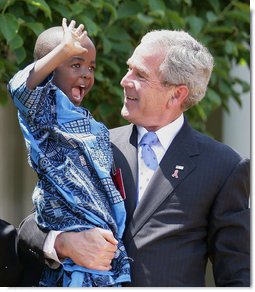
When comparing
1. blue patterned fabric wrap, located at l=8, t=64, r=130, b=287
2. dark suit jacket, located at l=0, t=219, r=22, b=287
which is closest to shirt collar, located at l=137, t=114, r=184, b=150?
blue patterned fabric wrap, located at l=8, t=64, r=130, b=287

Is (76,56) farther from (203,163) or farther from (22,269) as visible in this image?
(22,269)

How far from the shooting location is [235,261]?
307 cm

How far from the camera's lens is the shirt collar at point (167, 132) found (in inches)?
126

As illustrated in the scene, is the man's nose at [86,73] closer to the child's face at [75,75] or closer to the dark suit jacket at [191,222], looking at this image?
the child's face at [75,75]

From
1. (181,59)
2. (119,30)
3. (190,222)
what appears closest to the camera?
(190,222)

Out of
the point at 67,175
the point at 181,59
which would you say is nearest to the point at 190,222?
the point at 67,175

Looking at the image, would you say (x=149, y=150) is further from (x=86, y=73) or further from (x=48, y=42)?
(x=48, y=42)

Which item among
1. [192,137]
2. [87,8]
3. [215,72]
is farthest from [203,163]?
[215,72]

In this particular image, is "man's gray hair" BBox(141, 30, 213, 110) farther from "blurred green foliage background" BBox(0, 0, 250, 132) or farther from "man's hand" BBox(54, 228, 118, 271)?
"blurred green foliage background" BBox(0, 0, 250, 132)

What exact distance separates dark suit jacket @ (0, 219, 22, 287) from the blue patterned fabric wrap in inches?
8.4

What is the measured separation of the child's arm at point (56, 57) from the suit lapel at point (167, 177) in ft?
1.63

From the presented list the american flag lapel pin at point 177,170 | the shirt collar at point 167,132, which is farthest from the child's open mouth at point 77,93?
the american flag lapel pin at point 177,170

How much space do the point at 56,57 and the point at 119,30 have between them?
157 centimetres

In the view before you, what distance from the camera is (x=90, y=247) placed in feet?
9.65
